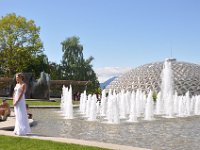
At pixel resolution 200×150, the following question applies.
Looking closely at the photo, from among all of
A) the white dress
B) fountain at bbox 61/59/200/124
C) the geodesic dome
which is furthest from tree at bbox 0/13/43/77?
the white dress

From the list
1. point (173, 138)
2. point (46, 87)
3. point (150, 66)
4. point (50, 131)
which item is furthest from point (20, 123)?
point (150, 66)

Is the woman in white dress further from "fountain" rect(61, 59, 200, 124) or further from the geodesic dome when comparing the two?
the geodesic dome

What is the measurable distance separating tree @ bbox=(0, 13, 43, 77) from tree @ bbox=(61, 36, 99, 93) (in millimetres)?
19085

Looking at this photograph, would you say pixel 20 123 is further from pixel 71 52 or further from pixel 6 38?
pixel 71 52

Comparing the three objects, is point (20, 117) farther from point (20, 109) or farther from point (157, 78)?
point (157, 78)

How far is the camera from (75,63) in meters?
73.6

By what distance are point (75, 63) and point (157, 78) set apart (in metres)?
19.7

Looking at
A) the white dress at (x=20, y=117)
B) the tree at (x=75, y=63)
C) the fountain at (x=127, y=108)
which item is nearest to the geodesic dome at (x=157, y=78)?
the tree at (x=75, y=63)

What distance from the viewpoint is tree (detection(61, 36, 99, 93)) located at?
240ft

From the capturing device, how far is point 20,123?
41.3ft

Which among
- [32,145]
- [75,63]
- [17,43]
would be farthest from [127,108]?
[75,63]

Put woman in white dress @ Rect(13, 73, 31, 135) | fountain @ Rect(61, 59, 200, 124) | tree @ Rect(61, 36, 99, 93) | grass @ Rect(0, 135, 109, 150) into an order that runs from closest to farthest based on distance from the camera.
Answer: grass @ Rect(0, 135, 109, 150) → woman in white dress @ Rect(13, 73, 31, 135) → fountain @ Rect(61, 59, 200, 124) → tree @ Rect(61, 36, 99, 93)

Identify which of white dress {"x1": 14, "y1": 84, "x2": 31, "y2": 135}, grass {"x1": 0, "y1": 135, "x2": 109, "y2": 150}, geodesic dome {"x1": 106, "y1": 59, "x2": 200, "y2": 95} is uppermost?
geodesic dome {"x1": 106, "y1": 59, "x2": 200, "y2": 95}

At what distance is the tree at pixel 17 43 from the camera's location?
5306cm
